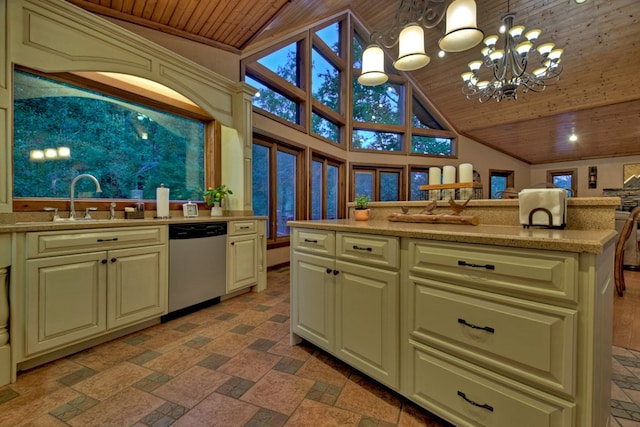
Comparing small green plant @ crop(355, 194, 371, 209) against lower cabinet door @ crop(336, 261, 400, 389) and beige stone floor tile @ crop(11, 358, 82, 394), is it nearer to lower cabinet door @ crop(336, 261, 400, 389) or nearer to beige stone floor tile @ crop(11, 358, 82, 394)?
lower cabinet door @ crop(336, 261, 400, 389)

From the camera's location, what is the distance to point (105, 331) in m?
2.07

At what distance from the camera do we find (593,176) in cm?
815

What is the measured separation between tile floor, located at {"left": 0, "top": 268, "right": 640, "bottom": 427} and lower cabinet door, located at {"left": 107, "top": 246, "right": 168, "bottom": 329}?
0.20m

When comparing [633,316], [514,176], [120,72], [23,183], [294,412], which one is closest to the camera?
[294,412]

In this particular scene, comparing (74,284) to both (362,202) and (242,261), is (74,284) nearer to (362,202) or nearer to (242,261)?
(242,261)

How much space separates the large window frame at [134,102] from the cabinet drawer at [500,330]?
8.82 feet

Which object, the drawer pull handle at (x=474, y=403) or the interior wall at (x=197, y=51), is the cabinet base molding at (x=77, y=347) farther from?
the interior wall at (x=197, y=51)

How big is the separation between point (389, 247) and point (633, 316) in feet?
9.61

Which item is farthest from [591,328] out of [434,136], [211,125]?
[434,136]

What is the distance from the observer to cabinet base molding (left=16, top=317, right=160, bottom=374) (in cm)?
177

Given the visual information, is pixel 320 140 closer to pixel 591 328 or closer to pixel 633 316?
pixel 633 316

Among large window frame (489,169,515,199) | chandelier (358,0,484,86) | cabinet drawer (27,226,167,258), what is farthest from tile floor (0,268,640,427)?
large window frame (489,169,515,199)

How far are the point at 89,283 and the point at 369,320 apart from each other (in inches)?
74.9

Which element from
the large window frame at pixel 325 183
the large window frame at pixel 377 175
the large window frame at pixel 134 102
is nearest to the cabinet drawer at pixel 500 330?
the large window frame at pixel 134 102
